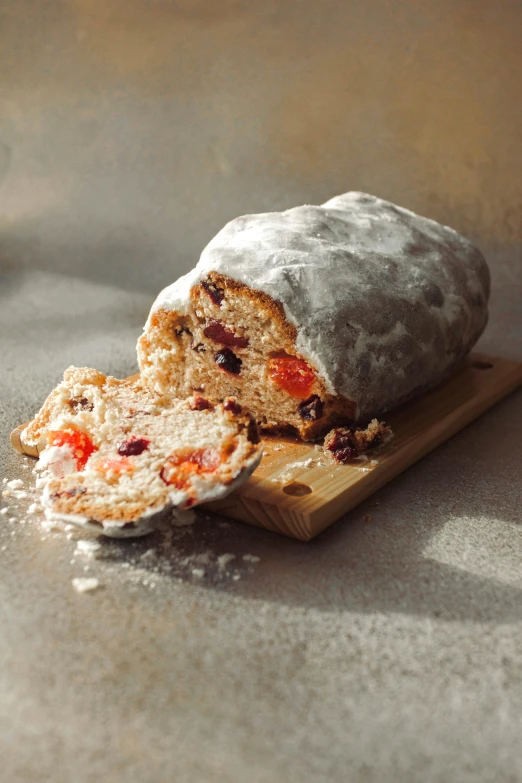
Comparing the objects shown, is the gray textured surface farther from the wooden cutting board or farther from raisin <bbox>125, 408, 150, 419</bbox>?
raisin <bbox>125, 408, 150, 419</bbox>

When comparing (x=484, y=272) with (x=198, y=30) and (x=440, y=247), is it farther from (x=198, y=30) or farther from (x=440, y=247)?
(x=198, y=30)

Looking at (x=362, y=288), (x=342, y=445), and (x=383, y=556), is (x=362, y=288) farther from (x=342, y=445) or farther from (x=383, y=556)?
(x=383, y=556)

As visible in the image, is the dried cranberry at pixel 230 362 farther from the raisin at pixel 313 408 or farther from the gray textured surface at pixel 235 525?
the gray textured surface at pixel 235 525

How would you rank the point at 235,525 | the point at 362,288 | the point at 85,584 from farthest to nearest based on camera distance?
1. the point at 362,288
2. the point at 235,525
3. the point at 85,584

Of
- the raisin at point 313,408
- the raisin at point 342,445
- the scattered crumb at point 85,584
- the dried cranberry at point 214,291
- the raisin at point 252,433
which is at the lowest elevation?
the scattered crumb at point 85,584

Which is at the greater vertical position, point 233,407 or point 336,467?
point 233,407

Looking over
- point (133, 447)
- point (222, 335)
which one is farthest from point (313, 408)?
point (133, 447)

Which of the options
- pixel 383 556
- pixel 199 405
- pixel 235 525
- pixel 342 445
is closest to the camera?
pixel 383 556

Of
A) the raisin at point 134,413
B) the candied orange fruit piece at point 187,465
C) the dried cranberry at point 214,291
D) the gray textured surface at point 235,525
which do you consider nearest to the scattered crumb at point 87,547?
the gray textured surface at point 235,525
